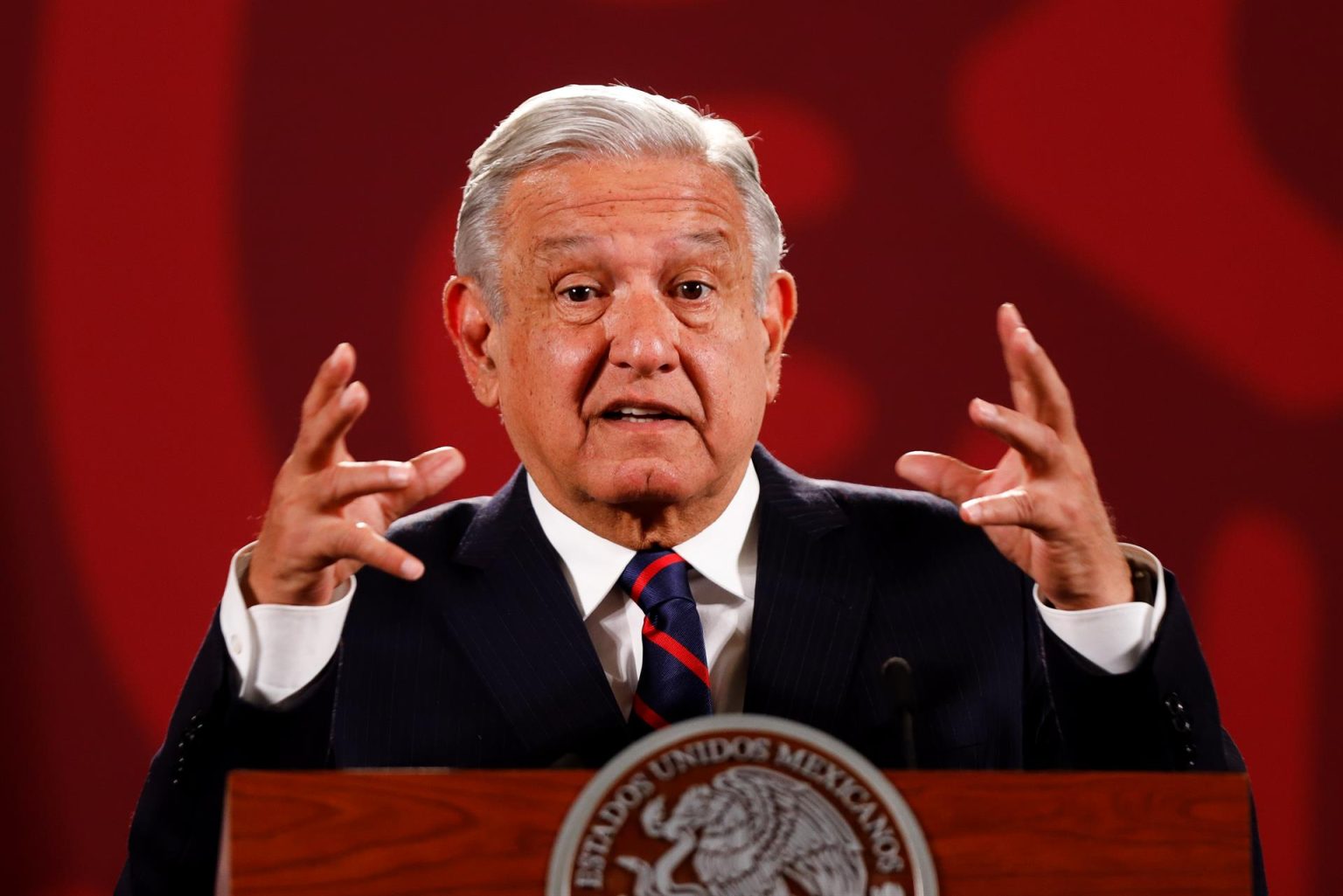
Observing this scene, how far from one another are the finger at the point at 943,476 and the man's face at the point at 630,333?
34cm

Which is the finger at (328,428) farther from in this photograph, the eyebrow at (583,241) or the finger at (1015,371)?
the finger at (1015,371)

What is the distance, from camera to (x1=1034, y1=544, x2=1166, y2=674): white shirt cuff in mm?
1710

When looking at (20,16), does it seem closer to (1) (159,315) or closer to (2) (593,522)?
(1) (159,315)

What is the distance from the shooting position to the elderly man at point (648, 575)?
1.72 metres

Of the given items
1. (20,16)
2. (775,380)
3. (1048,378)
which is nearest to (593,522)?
(775,380)

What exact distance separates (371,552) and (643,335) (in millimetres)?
575

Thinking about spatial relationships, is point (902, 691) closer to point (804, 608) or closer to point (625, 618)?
point (804, 608)

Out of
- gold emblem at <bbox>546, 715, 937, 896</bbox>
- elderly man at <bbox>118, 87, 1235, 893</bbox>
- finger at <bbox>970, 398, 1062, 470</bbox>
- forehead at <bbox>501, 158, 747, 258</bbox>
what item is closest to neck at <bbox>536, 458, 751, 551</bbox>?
elderly man at <bbox>118, 87, 1235, 893</bbox>

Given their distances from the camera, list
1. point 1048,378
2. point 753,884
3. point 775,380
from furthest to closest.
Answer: point 775,380, point 1048,378, point 753,884

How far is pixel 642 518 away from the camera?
2.10 m

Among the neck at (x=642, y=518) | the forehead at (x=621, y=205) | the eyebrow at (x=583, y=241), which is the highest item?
the forehead at (x=621, y=205)

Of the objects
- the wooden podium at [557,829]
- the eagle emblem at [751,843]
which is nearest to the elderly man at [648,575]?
the wooden podium at [557,829]

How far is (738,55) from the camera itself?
8.73ft

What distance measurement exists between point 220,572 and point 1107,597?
1.54 metres
